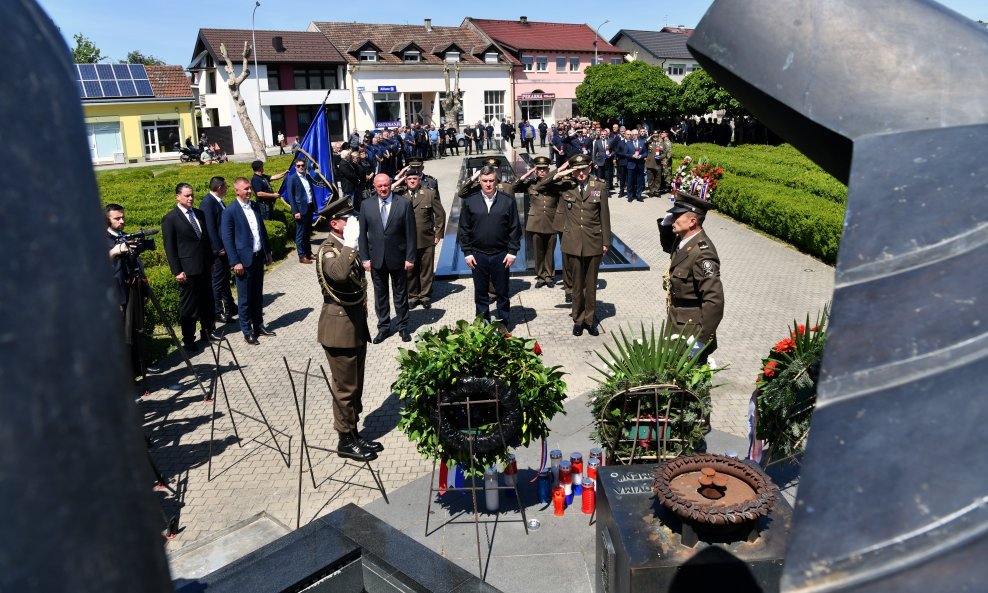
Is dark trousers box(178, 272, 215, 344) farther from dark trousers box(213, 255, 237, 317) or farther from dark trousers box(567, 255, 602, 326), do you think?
dark trousers box(567, 255, 602, 326)

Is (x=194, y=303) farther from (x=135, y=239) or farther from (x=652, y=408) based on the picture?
(x=652, y=408)

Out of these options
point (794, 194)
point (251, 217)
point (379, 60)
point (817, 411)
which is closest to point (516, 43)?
point (379, 60)

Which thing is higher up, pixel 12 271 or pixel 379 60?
pixel 379 60

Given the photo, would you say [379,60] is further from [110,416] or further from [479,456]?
[110,416]

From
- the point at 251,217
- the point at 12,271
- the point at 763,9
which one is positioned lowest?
the point at 251,217

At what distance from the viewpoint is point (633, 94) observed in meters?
44.1

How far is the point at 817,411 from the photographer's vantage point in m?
1.12

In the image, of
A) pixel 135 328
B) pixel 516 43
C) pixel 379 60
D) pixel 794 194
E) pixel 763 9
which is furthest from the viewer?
pixel 516 43

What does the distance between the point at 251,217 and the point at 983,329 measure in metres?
9.63

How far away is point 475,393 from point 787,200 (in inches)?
539

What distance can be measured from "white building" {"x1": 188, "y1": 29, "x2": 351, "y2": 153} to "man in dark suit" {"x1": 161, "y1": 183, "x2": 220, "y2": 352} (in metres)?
43.0

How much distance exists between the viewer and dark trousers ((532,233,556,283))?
12109 mm

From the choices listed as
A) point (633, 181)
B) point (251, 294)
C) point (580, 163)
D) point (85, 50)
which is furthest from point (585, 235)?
point (85, 50)

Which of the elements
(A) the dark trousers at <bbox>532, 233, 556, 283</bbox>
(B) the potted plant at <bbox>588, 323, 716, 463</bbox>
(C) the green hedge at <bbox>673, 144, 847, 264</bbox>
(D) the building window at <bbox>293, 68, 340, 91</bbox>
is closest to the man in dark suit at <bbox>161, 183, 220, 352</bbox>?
(A) the dark trousers at <bbox>532, 233, 556, 283</bbox>
